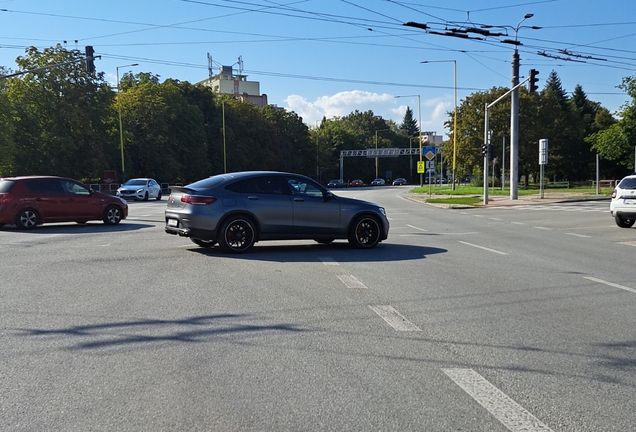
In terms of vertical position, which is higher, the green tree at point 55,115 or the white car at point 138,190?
the green tree at point 55,115

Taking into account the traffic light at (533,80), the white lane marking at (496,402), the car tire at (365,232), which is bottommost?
the white lane marking at (496,402)

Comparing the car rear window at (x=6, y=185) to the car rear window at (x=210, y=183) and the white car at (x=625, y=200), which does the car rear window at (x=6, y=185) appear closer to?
the car rear window at (x=210, y=183)

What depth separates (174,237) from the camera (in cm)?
1700

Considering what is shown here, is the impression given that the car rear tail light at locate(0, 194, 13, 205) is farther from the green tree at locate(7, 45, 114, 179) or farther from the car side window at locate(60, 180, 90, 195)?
the green tree at locate(7, 45, 114, 179)

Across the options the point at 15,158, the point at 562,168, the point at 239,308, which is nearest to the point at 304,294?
the point at 239,308

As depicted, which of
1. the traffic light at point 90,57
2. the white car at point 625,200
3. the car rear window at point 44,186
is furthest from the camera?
the traffic light at point 90,57

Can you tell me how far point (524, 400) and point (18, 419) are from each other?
11.2ft

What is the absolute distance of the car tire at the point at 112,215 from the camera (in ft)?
67.7

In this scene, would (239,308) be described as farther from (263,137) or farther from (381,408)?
(263,137)

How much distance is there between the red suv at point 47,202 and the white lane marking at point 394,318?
1393cm

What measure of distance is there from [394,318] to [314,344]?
4.74 feet

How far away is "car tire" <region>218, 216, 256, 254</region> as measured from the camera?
493 inches

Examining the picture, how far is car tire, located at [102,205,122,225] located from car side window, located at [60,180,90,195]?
0.94 m

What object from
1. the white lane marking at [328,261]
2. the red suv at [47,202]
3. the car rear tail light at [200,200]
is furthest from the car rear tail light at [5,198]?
the white lane marking at [328,261]
